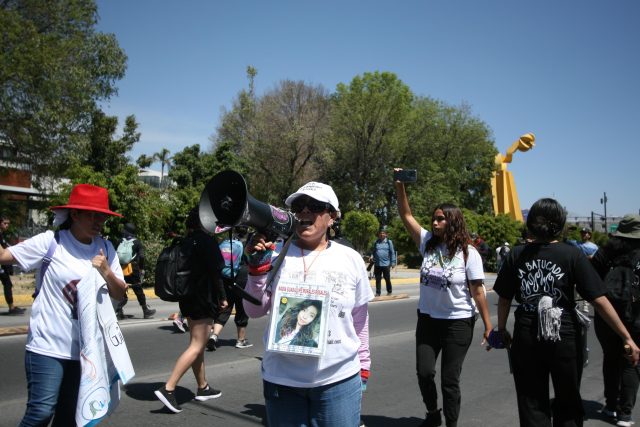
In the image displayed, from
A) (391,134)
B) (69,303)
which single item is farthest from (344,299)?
(391,134)

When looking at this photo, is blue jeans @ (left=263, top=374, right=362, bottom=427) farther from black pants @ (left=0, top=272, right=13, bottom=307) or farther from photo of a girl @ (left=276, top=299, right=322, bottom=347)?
black pants @ (left=0, top=272, right=13, bottom=307)

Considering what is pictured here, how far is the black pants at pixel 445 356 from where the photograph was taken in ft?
14.8

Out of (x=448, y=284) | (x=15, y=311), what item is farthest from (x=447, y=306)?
(x=15, y=311)

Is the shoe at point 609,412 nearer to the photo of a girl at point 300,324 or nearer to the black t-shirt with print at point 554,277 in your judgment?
the black t-shirt with print at point 554,277

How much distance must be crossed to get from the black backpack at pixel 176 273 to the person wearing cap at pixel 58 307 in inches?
69.0

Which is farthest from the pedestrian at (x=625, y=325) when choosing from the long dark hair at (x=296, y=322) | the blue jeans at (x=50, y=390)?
the blue jeans at (x=50, y=390)

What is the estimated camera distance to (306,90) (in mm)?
40906

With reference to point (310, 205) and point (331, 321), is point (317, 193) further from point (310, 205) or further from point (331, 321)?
point (331, 321)

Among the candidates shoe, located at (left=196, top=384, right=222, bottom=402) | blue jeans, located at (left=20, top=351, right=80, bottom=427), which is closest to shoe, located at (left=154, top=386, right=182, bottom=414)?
→ shoe, located at (left=196, top=384, right=222, bottom=402)

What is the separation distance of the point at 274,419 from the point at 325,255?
2.72ft

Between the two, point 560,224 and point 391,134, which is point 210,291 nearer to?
point 560,224

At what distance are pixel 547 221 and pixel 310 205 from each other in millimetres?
1696

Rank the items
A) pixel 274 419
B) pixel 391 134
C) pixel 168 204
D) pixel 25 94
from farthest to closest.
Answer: pixel 391 134
pixel 168 204
pixel 25 94
pixel 274 419

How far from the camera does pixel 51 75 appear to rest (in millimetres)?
16828
